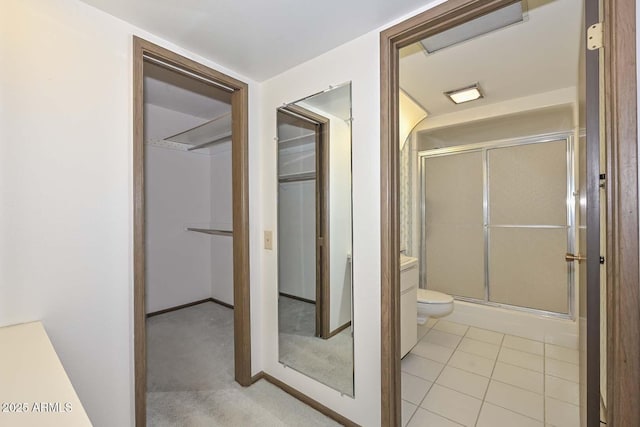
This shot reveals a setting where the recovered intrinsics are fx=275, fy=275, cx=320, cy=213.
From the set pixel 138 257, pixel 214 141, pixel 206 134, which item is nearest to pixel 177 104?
pixel 206 134

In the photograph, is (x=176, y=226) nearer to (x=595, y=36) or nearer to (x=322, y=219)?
(x=322, y=219)

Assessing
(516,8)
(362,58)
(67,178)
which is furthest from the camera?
(362,58)

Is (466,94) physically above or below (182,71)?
above

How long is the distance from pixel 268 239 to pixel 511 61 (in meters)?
2.34

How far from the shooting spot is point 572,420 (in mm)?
1752

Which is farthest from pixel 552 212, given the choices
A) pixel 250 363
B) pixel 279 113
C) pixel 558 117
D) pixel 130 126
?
pixel 130 126

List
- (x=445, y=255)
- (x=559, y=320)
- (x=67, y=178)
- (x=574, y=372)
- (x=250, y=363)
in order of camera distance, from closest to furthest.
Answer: (x=67, y=178) < (x=250, y=363) < (x=574, y=372) < (x=559, y=320) < (x=445, y=255)

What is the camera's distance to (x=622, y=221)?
91cm

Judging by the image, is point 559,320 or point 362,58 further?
point 559,320

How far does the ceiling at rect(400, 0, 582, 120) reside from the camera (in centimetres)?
167

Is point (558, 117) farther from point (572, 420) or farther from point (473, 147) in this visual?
point (572, 420)

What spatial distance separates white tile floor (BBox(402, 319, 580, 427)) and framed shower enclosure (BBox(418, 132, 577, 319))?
589mm

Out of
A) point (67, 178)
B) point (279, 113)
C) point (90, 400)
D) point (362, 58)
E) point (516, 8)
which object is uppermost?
point (516, 8)

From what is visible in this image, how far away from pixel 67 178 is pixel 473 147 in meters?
3.81
